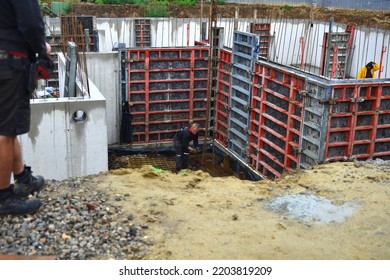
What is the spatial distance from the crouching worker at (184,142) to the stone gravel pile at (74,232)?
6.02 m

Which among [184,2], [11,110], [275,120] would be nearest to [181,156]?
[275,120]

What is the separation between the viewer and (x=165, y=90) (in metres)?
12.6

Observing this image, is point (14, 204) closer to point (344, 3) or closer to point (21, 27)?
point (21, 27)

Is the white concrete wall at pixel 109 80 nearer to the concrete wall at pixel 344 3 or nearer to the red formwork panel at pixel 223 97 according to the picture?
the red formwork panel at pixel 223 97

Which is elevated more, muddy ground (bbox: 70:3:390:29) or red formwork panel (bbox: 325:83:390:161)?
muddy ground (bbox: 70:3:390:29)

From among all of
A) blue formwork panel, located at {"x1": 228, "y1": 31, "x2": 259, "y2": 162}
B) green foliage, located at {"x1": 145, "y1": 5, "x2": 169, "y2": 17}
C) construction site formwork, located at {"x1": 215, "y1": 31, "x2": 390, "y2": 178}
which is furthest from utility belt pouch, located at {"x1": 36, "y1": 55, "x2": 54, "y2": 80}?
green foliage, located at {"x1": 145, "y1": 5, "x2": 169, "y2": 17}

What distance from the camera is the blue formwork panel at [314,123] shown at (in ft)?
27.3

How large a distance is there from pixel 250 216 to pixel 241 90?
20.2ft

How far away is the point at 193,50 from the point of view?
41.1 ft

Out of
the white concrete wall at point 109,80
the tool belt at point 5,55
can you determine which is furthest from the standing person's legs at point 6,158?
the white concrete wall at point 109,80

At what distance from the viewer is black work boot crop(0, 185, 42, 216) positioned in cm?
451

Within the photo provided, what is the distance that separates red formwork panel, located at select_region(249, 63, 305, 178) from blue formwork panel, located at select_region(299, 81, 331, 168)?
19cm

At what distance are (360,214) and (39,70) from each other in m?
4.03

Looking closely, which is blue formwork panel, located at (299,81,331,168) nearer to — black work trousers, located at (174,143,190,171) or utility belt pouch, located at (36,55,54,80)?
black work trousers, located at (174,143,190,171)
